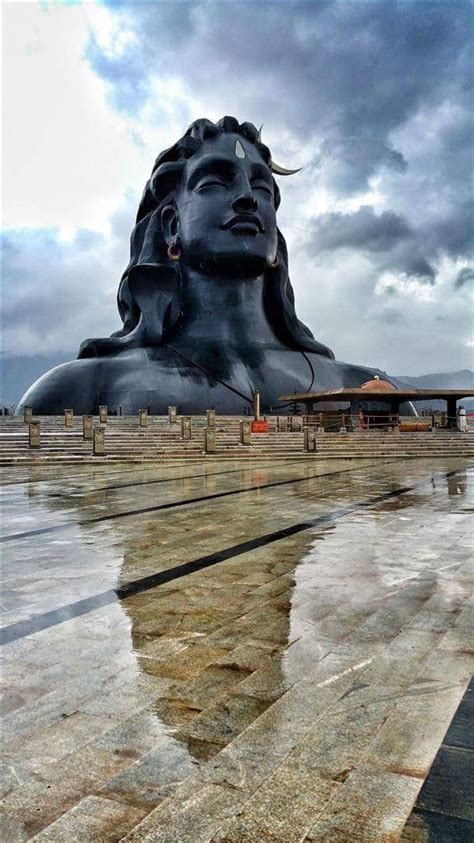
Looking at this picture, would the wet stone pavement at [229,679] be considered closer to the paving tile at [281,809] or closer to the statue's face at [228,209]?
the paving tile at [281,809]

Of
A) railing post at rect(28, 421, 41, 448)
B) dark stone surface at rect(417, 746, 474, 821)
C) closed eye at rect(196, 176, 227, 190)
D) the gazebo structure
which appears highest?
closed eye at rect(196, 176, 227, 190)

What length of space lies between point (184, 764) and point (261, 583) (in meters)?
2.75

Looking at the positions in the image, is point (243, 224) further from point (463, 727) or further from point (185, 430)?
point (463, 727)

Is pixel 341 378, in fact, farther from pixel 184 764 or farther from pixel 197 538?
pixel 184 764

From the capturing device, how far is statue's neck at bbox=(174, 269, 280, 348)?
117 ft

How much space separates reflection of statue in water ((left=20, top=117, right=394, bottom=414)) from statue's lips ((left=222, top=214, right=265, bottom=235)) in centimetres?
5

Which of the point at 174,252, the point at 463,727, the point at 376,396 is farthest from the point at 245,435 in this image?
the point at 463,727

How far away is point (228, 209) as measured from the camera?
3309cm

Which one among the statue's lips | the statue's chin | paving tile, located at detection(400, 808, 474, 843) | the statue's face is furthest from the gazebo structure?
paving tile, located at detection(400, 808, 474, 843)

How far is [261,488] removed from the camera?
1238 centimetres

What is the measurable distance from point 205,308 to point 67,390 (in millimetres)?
8949

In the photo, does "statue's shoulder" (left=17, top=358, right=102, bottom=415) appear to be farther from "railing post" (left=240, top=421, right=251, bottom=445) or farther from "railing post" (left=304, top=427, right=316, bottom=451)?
"railing post" (left=304, top=427, right=316, bottom=451)

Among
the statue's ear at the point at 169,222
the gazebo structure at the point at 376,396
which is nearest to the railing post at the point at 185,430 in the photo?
the gazebo structure at the point at 376,396

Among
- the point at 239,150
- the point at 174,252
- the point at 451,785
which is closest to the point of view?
the point at 451,785
